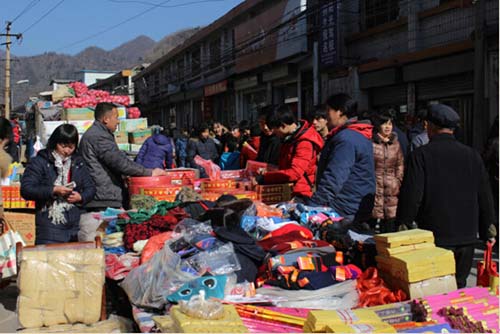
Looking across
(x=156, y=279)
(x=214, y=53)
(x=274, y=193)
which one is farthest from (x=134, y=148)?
(x=214, y=53)

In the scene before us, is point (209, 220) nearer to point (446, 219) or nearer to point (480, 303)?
point (446, 219)

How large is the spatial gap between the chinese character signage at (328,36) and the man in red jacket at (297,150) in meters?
10.8

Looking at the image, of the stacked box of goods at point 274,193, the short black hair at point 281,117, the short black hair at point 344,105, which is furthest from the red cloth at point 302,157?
the short black hair at point 344,105

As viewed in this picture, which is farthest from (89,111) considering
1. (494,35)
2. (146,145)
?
(494,35)

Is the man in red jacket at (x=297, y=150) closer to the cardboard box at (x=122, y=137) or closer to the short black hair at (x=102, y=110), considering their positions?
the short black hair at (x=102, y=110)

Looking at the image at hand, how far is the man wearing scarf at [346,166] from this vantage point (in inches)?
177

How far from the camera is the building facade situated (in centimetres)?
1063

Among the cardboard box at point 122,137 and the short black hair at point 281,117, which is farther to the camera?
the cardboard box at point 122,137

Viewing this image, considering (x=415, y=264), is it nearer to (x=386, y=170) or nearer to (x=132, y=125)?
(x=386, y=170)

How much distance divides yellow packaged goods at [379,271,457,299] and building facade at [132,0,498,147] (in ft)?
14.8

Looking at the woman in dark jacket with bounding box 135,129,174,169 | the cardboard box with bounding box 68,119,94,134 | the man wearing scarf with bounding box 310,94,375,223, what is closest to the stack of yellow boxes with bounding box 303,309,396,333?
the man wearing scarf with bounding box 310,94,375,223

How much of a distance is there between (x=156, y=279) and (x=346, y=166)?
75.5 inches

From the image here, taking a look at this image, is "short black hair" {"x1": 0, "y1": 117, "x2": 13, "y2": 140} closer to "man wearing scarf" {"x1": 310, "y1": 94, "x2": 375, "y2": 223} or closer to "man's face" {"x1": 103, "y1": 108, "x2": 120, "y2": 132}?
"man's face" {"x1": 103, "y1": 108, "x2": 120, "y2": 132}

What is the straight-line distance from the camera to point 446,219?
3.61m
